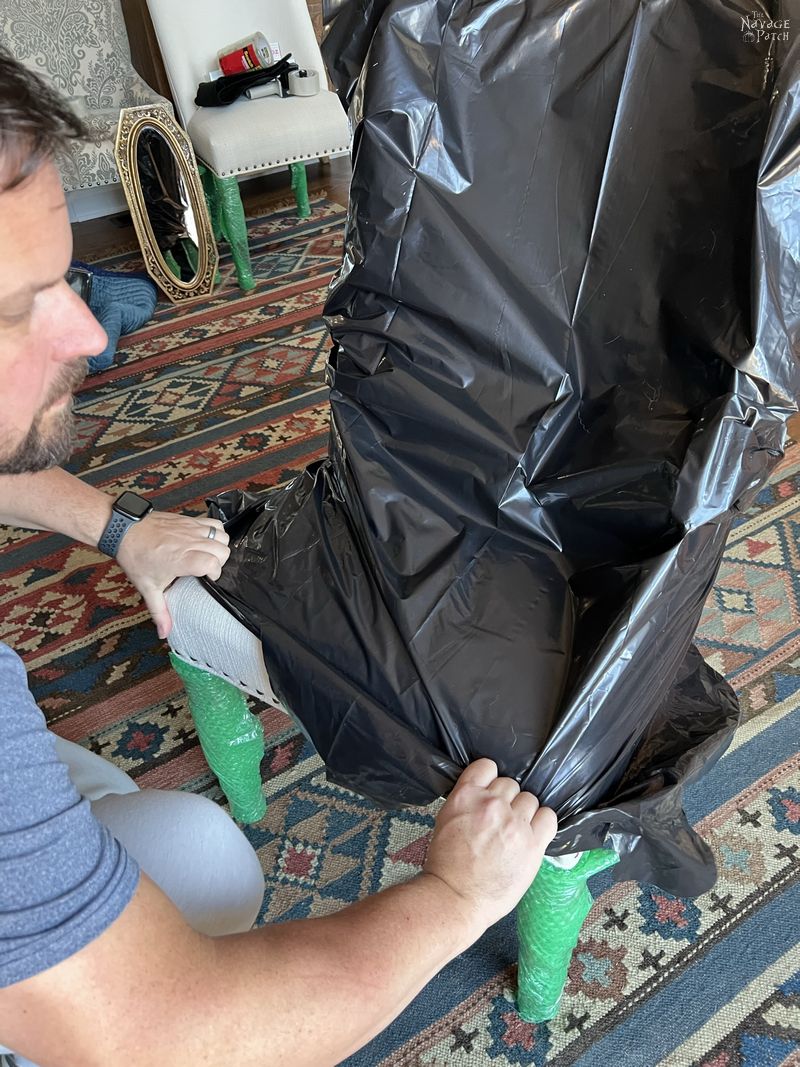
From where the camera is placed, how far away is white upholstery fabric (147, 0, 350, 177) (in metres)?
2.58

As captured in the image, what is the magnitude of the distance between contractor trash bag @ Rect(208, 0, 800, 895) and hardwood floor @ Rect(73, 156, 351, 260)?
2333 mm

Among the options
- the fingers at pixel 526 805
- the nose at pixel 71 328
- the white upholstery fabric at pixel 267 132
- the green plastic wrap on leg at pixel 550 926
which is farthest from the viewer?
the white upholstery fabric at pixel 267 132

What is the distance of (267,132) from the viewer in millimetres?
2590

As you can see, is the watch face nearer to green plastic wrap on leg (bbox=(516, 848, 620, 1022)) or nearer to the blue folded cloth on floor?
green plastic wrap on leg (bbox=(516, 848, 620, 1022))

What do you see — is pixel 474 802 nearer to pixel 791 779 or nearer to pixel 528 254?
pixel 528 254

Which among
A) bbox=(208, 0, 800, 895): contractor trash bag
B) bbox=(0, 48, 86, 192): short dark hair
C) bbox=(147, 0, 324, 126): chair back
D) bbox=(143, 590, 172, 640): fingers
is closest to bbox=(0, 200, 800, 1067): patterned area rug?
bbox=(208, 0, 800, 895): contractor trash bag

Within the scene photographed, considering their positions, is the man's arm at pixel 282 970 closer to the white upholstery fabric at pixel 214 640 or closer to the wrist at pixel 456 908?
the wrist at pixel 456 908

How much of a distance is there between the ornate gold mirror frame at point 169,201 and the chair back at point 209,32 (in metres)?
0.31

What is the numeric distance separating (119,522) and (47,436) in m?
0.39

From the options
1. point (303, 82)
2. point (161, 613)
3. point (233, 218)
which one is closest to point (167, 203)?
point (233, 218)

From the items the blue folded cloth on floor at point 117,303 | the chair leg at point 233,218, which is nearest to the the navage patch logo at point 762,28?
the blue folded cloth on floor at point 117,303

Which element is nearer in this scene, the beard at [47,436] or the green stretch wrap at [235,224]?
the beard at [47,436]

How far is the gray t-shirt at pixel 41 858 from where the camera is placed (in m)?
0.49

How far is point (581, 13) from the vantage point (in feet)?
2.77
